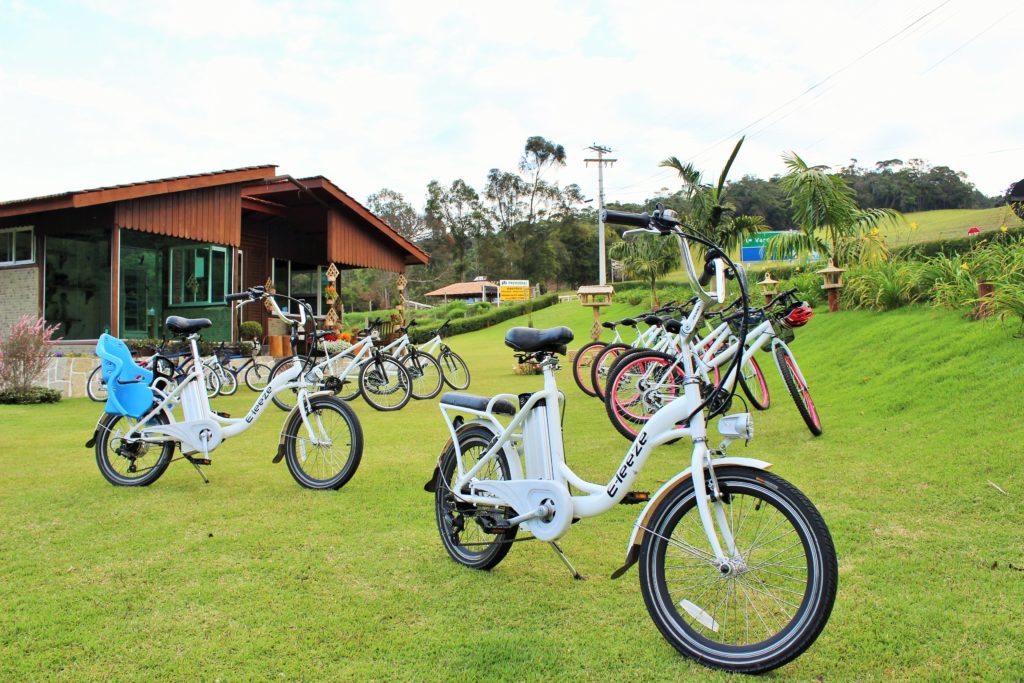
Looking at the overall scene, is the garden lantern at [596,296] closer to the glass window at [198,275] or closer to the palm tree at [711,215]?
the palm tree at [711,215]

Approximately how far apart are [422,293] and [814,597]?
60.1 meters

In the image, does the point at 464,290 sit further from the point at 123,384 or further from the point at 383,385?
the point at 123,384

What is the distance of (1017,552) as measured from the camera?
2902 mm

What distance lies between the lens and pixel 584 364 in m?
8.89

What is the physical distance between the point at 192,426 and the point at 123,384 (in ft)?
1.94

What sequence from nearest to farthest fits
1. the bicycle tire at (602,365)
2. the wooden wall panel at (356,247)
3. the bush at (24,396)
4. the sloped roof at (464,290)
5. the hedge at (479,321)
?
the bicycle tire at (602,365) → the bush at (24,396) → the wooden wall panel at (356,247) → the hedge at (479,321) → the sloped roof at (464,290)

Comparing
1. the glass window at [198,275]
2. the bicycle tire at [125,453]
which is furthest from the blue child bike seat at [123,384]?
the glass window at [198,275]

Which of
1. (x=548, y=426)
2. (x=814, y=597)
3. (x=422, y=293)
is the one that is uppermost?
(x=422, y=293)

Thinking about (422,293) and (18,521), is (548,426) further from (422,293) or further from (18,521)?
(422,293)

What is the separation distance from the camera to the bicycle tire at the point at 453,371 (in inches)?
412

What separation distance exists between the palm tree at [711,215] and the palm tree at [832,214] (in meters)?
2.20

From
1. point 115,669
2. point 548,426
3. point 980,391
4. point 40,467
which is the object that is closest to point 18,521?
point 40,467

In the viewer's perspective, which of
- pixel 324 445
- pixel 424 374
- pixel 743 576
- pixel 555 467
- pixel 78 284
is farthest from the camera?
pixel 78 284

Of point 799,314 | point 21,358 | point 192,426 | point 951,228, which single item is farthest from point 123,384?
point 951,228
